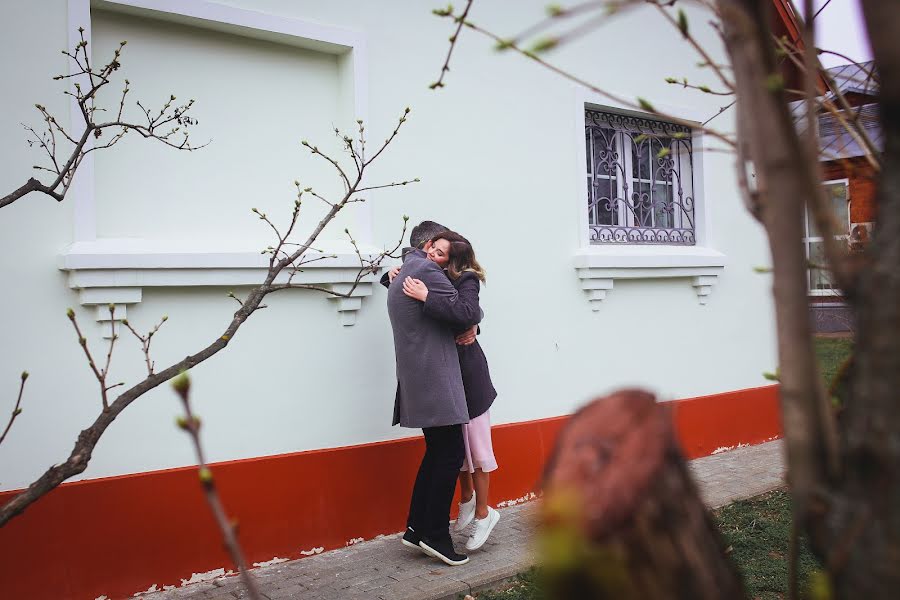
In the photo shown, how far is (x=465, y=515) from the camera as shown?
475cm

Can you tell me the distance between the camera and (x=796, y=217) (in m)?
0.95

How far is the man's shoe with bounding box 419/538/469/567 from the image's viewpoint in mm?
4219

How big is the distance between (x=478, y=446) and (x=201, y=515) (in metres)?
1.59

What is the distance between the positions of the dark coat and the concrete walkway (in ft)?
2.70

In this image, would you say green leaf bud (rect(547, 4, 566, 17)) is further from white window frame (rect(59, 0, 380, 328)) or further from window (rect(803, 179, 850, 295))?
white window frame (rect(59, 0, 380, 328))

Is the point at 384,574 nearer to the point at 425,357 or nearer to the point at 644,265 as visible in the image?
the point at 425,357

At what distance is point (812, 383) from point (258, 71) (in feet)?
13.8

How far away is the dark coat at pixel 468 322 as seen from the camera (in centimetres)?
425

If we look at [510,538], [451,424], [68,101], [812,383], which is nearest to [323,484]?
[451,424]

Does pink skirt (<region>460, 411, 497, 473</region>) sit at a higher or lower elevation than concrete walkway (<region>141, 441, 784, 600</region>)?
higher

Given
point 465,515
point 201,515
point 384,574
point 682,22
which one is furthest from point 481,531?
point 682,22

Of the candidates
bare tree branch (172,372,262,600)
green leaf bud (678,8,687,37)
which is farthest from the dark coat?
bare tree branch (172,372,262,600)

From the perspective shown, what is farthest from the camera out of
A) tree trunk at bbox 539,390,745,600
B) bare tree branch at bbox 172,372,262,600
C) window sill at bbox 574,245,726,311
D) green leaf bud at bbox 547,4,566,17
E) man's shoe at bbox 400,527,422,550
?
window sill at bbox 574,245,726,311

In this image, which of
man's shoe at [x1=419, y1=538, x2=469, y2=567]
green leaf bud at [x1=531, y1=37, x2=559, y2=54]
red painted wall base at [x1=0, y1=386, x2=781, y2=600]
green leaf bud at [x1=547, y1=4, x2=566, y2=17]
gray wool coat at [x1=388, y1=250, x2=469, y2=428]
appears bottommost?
man's shoe at [x1=419, y1=538, x2=469, y2=567]
